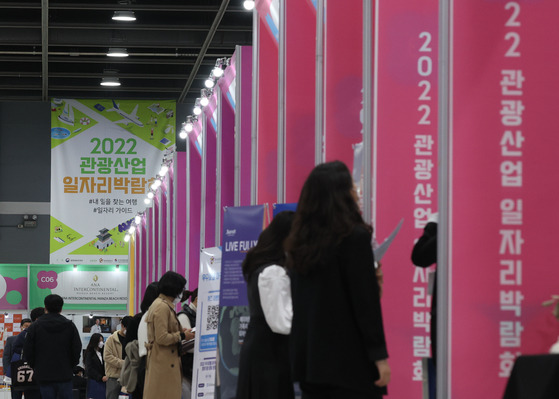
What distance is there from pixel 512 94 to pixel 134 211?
20526 mm

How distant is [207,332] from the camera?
7.06 m

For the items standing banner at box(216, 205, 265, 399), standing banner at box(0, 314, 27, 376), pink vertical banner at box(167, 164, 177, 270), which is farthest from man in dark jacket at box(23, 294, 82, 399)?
standing banner at box(0, 314, 27, 376)

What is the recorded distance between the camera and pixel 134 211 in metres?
23.5

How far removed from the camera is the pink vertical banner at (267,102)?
269 inches

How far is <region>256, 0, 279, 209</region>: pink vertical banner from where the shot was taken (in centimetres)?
682

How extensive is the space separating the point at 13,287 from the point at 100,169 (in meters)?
3.86

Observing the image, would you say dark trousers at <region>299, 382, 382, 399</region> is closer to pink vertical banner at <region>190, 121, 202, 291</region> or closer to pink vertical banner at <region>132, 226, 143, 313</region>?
pink vertical banner at <region>190, 121, 202, 291</region>

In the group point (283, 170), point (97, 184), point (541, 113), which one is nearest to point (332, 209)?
point (541, 113)

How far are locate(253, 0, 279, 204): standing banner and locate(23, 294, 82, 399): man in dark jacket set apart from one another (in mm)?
2952

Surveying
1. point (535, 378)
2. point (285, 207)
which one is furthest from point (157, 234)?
point (535, 378)

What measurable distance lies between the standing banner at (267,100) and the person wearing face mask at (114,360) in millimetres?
→ 3908

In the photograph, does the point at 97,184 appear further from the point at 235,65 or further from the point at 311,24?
the point at 311,24

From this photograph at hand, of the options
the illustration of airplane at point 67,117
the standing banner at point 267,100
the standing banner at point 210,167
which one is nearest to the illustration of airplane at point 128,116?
the illustration of airplane at point 67,117

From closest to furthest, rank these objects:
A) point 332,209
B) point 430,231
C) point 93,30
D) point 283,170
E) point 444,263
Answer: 1. point 332,209
2. point 444,263
3. point 430,231
4. point 283,170
5. point 93,30
